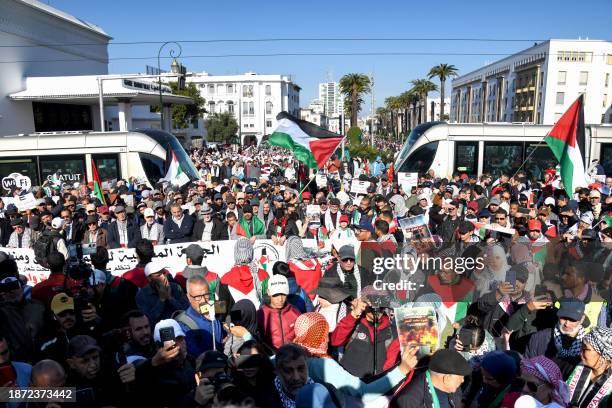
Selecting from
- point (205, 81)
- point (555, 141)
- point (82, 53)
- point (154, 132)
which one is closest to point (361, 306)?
point (555, 141)

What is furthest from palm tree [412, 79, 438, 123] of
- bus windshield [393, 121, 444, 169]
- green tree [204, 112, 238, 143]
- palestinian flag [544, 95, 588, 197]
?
palestinian flag [544, 95, 588, 197]

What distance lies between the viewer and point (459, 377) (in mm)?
2998

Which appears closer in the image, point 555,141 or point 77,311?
point 77,311

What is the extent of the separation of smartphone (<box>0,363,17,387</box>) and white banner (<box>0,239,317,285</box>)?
3917 millimetres

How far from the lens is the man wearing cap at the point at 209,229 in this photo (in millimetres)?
7996

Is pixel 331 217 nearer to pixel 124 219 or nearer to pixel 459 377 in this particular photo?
pixel 124 219

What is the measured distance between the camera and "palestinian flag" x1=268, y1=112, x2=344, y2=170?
10617 millimetres

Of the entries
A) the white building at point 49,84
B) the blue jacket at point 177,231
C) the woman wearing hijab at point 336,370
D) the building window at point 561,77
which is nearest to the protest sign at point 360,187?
the blue jacket at point 177,231

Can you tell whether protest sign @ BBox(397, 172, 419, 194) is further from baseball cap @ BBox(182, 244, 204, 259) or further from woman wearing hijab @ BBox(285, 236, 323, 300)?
baseball cap @ BBox(182, 244, 204, 259)

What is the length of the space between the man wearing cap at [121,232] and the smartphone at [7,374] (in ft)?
16.1

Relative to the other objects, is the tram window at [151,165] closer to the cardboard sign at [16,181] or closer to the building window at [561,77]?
the cardboard sign at [16,181]

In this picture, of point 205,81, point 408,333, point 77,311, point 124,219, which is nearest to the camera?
point 408,333

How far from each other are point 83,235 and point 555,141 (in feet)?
30.0

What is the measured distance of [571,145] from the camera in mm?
8703
